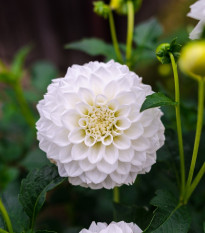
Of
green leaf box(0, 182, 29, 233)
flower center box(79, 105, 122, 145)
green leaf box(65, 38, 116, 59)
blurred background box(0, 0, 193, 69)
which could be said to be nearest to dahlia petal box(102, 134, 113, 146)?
flower center box(79, 105, 122, 145)

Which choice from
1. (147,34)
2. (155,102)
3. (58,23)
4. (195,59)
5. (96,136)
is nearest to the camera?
(195,59)

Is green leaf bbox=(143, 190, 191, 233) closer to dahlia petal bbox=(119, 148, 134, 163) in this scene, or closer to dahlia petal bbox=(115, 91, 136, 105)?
→ dahlia petal bbox=(119, 148, 134, 163)

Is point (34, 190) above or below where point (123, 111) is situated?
below

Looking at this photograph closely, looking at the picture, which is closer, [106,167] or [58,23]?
[106,167]

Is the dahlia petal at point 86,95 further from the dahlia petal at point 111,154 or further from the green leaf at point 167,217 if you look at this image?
the green leaf at point 167,217

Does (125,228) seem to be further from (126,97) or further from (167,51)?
(167,51)

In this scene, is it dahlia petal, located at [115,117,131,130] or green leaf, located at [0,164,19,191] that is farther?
green leaf, located at [0,164,19,191]

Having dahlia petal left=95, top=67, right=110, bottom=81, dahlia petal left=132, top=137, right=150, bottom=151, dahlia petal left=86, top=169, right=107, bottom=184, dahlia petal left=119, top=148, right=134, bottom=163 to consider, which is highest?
dahlia petal left=95, top=67, right=110, bottom=81

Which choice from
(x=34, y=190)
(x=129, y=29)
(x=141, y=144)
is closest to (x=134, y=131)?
(x=141, y=144)
